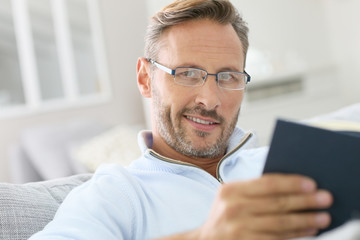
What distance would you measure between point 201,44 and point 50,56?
3.53m

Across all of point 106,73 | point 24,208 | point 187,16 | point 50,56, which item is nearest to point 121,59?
point 106,73

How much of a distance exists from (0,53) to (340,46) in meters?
4.96

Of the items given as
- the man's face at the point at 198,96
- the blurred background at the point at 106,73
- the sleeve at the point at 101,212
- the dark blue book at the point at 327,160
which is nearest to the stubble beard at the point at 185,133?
the man's face at the point at 198,96

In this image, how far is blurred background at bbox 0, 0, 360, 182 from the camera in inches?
144

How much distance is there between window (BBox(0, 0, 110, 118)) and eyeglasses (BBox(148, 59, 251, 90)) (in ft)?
10.9

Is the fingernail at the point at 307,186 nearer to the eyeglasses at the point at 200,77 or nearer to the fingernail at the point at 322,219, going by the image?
the fingernail at the point at 322,219

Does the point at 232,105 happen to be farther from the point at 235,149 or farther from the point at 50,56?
the point at 50,56

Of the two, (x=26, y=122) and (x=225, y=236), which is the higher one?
(x=225, y=236)

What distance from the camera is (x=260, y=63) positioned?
604 cm

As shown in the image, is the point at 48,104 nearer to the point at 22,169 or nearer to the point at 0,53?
the point at 0,53

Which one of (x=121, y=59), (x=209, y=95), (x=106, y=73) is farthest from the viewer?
(x=121, y=59)

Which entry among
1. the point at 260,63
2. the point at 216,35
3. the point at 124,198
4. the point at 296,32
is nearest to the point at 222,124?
the point at 216,35

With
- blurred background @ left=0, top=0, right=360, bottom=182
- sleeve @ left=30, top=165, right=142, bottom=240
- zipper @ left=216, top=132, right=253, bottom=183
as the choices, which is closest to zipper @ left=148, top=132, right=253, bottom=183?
zipper @ left=216, top=132, right=253, bottom=183

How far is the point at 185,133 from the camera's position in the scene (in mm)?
1280
